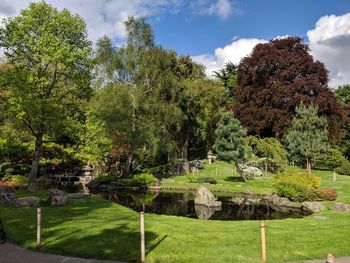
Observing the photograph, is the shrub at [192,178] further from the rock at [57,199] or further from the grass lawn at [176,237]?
the grass lawn at [176,237]

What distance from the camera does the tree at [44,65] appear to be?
955 inches

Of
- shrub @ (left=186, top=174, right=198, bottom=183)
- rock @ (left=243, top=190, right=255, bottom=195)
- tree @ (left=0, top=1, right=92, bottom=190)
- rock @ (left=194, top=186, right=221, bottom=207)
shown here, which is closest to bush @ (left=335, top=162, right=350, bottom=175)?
rock @ (left=243, top=190, right=255, bottom=195)

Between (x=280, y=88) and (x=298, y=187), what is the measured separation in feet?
77.4

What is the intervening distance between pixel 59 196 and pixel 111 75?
20.5 metres

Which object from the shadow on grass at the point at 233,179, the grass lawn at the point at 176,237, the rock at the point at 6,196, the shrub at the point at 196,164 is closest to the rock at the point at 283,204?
the grass lawn at the point at 176,237

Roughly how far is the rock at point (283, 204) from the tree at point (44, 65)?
1576 centimetres

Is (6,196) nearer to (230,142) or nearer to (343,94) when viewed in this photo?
(230,142)

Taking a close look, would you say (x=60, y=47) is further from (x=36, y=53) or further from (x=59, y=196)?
(x=59, y=196)

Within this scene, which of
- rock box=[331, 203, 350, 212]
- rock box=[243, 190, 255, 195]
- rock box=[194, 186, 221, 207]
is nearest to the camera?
rock box=[331, 203, 350, 212]

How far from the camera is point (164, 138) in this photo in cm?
4094

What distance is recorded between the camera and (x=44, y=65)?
26.9 metres

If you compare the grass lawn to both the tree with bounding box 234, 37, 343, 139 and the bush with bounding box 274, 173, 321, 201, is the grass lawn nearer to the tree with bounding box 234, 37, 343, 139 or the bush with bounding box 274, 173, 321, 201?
the bush with bounding box 274, 173, 321, 201

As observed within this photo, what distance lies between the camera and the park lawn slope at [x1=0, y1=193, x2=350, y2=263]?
1188 centimetres

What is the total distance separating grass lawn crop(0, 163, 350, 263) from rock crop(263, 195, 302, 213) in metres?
5.35
